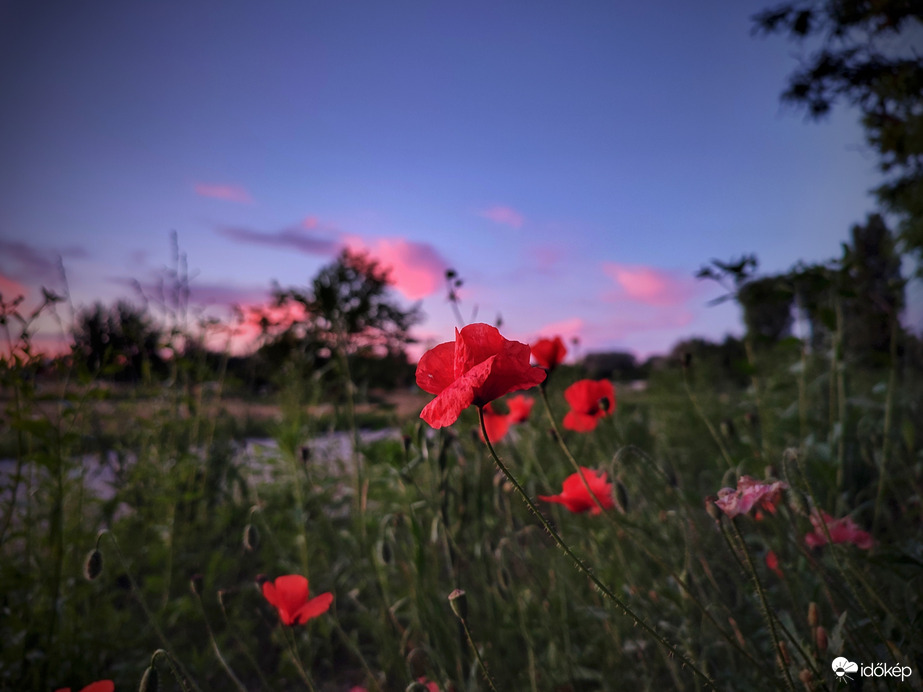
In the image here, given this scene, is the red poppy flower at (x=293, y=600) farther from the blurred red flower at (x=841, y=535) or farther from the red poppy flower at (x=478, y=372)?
the blurred red flower at (x=841, y=535)

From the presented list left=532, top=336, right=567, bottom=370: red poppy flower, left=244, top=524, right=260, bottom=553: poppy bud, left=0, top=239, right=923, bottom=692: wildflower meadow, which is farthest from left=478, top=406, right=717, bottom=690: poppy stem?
left=244, top=524, right=260, bottom=553: poppy bud

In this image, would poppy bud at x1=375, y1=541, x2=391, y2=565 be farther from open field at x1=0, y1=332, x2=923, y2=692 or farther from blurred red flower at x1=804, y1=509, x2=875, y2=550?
blurred red flower at x1=804, y1=509, x2=875, y2=550

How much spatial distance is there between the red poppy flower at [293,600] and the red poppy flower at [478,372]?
59cm

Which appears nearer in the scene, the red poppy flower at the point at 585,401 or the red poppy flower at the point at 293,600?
the red poppy flower at the point at 293,600

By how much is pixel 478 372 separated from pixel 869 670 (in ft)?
2.64

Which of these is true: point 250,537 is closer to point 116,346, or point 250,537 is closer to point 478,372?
point 478,372

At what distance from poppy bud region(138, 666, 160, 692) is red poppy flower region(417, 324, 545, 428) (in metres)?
0.65

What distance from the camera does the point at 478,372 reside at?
0.64 meters

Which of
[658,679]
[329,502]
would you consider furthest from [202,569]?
[658,679]

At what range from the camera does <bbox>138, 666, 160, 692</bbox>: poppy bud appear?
0.82 meters

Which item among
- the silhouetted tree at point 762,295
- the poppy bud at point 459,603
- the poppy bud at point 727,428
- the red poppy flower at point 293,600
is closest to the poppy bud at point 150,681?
the red poppy flower at point 293,600

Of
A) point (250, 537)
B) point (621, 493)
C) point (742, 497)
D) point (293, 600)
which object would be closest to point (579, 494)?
point (621, 493)

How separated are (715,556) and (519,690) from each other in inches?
26.6

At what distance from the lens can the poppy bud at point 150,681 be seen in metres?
0.82
